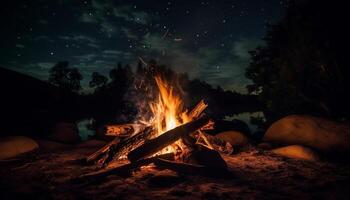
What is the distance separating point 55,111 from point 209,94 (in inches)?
467

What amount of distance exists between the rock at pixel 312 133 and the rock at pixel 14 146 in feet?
29.6

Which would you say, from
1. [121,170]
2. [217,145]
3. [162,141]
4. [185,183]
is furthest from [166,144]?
[217,145]

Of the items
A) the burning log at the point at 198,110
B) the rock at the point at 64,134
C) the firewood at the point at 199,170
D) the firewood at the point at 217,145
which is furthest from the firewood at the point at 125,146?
the rock at the point at 64,134

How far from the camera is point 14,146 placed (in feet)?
26.5

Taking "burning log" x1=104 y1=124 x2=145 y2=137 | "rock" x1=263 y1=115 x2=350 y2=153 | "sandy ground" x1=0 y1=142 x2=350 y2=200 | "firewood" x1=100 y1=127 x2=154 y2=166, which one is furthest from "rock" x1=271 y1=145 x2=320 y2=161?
"burning log" x1=104 y1=124 x2=145 y2=137

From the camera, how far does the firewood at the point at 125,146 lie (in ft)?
20.4

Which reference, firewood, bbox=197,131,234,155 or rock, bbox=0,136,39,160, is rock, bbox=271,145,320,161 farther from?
rock, bbox=0,136,39,160

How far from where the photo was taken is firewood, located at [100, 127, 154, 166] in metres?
6.23

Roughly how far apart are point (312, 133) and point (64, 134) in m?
11.6

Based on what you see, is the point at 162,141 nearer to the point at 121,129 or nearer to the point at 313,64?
the point at 121,129

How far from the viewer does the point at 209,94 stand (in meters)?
20.8

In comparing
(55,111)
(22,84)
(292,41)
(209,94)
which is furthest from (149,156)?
(209,94)

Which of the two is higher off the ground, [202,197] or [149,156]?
[149,156]

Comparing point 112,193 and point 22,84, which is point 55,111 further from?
point 112,193
